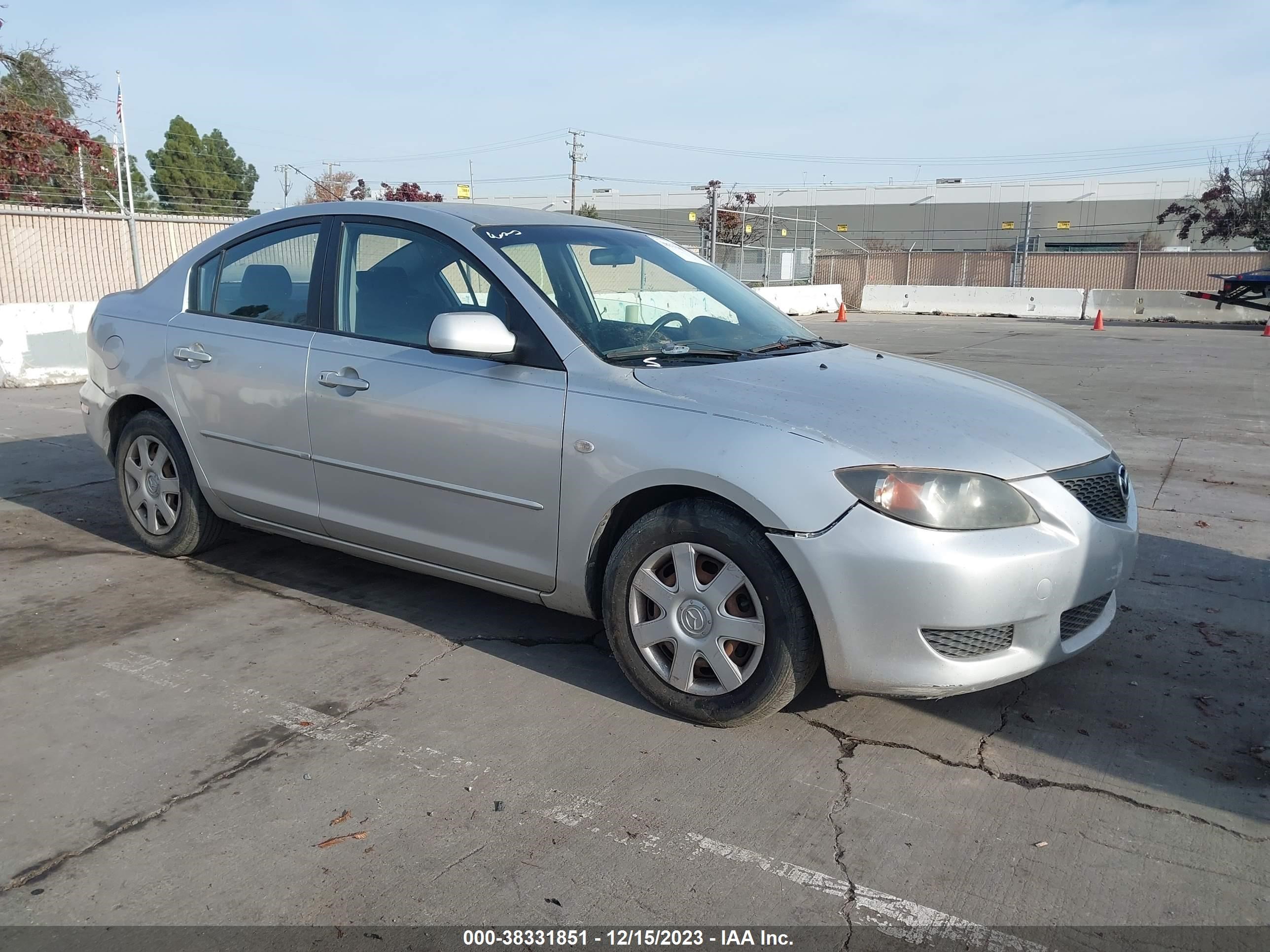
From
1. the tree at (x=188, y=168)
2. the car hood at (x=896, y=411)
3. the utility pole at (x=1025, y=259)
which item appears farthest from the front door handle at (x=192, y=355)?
the tree at (x=188, y=168)

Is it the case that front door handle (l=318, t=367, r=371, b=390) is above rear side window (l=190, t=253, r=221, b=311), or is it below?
below

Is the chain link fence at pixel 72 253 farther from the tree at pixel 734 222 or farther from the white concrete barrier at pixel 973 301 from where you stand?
the tree at pixel 734 222

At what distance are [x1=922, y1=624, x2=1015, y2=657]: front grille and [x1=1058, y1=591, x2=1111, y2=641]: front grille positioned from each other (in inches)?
9.3

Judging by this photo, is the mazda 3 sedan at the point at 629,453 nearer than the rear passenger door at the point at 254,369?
Yes

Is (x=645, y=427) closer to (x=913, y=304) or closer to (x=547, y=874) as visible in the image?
(x=547, y=874)

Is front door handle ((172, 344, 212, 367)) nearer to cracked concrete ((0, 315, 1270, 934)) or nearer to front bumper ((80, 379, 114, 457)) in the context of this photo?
front bumper ((80, 379, 114, 457))

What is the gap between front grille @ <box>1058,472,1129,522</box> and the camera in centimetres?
346

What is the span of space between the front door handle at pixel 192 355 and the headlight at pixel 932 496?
3.13m

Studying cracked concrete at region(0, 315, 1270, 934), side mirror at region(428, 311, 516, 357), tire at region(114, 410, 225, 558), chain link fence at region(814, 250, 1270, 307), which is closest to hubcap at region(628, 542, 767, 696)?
cracked concrete at region(0, 315, 1270, 934)

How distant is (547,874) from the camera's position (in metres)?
2.71

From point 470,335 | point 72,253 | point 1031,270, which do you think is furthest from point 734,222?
point 470,335

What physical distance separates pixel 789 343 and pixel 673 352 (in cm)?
67

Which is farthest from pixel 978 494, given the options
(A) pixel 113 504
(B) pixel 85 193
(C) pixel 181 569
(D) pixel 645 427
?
(B) pixel 85 193

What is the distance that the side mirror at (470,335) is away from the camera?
3730 mm
